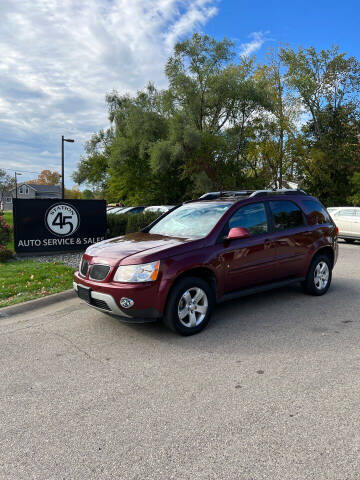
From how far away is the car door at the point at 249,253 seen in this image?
507 cm

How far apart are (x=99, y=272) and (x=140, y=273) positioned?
2.04ft

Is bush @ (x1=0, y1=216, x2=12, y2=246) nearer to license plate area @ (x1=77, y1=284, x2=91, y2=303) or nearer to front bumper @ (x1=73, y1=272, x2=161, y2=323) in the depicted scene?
license plate area @ (x1=77, y1=284, x2=91, y2=303)

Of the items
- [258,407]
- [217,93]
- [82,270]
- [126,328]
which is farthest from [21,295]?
[217,93]

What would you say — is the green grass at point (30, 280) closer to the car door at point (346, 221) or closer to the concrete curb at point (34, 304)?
the concrete curb at point (34, 304)

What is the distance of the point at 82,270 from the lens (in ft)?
16.9

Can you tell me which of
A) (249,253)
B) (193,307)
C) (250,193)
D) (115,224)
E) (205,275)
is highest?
(250,193)

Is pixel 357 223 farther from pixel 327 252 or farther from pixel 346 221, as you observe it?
pixel 327 252

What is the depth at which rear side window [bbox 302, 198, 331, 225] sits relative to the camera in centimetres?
647

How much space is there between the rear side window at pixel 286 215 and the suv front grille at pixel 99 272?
2635 mm

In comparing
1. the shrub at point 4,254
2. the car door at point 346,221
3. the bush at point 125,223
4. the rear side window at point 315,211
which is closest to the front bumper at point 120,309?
the rear side window at point 315,211

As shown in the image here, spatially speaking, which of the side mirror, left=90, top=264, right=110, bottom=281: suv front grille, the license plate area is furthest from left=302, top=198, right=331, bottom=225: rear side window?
the license plate area

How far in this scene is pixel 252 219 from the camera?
5.55 meters

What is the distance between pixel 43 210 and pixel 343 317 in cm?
820

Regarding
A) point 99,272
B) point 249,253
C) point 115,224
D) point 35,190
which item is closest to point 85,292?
point 99,272
